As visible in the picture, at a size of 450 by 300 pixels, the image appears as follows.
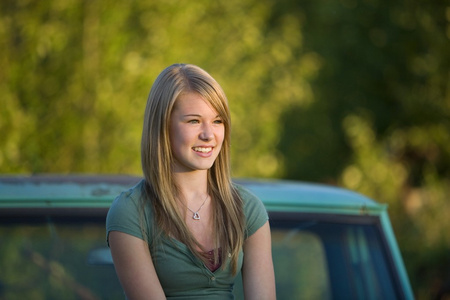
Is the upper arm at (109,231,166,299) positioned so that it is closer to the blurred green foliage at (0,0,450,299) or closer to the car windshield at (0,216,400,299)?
the car windshield at (0,216,400,299)

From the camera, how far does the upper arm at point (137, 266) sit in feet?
7.34

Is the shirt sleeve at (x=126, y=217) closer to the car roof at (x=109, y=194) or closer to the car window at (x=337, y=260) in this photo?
the car roof at (x=109, y=194)

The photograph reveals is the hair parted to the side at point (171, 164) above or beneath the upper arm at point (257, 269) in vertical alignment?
above

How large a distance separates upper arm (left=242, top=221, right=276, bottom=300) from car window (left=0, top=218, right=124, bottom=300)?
1.05 meters

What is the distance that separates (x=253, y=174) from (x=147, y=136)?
25.9 feet

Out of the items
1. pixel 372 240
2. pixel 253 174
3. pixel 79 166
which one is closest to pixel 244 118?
pixel 253 174

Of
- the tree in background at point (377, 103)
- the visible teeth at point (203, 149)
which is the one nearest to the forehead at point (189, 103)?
the visible teeth at point (203, 149)

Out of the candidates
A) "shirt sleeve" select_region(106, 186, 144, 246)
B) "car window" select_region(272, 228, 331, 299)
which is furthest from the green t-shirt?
"car window" select_region(272, 228, 331, 299)

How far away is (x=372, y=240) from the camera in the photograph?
360cm

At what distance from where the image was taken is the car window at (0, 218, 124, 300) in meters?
3.35

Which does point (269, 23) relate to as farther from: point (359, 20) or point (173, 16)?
point (173, 16)

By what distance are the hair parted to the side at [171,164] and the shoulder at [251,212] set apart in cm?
4

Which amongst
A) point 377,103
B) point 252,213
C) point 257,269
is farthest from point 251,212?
point 377,103

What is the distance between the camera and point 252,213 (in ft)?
7.98
